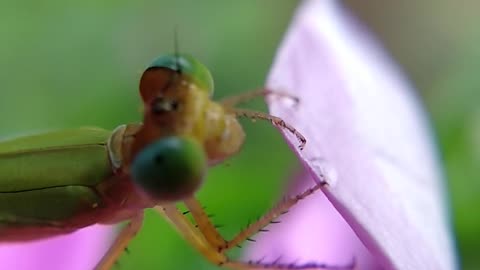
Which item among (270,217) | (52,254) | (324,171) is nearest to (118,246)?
(52,254)

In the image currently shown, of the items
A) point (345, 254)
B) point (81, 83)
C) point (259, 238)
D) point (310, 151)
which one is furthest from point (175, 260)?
point (310, 151)

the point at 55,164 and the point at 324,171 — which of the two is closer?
the point at 324,171

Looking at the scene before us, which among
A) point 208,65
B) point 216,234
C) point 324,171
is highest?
point 208,65

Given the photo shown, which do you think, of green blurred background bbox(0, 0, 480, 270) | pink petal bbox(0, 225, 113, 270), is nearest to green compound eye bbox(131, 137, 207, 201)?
pink petal bbox(0, 225, 113, 270)

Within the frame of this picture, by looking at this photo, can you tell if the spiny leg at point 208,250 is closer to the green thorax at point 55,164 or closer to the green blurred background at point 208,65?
the green thorax at point 55,164

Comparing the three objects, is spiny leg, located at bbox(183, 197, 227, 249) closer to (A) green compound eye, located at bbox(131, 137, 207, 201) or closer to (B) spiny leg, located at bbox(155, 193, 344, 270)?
(B) spiny leg, located at bbox(155, 193, 344, 270)

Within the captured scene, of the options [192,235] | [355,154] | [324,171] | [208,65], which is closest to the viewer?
[324,171]

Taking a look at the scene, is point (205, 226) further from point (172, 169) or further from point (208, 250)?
point (172, 169)
